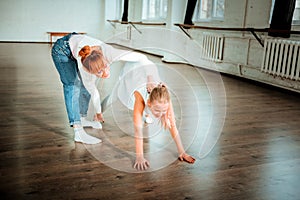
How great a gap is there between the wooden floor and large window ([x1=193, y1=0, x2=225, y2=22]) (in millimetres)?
3196

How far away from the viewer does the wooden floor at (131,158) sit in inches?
67.0

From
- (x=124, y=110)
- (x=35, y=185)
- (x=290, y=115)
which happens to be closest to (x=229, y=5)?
(x=290, y=115)

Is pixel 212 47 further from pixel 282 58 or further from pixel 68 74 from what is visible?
pixel 68 74

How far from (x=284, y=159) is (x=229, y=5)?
4.19 meters

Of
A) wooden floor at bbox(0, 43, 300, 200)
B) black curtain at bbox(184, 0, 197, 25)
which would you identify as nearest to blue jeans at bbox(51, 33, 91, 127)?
wooden floor at bbox(0, 43, 300, 200)

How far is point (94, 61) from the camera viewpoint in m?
1.90

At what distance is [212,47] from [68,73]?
14.0 feet

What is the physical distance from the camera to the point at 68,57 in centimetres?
229

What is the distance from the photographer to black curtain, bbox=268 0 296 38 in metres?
4.36

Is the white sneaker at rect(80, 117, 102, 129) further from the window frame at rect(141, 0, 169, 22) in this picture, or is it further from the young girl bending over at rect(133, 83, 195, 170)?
the window frame at rect(141, 0, 169, 22)

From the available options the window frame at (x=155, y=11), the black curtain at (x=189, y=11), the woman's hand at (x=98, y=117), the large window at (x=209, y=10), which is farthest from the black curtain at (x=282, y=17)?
the window frame at (x=155, y=11)

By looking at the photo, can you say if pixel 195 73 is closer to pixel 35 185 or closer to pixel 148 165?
pixel 148 165

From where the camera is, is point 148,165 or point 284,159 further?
point 284,159

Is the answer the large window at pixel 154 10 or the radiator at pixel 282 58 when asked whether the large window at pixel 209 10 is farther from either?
the radiator at pixel 282 58
